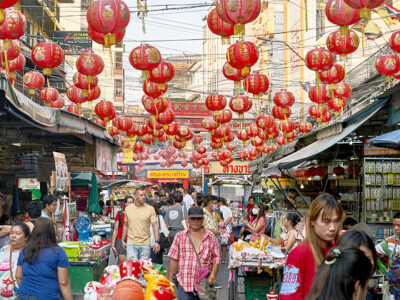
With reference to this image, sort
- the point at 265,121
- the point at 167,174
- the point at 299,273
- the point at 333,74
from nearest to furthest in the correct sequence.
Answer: the point at 299,273
the point at 333,74
the point at 265,121
the point at 167,174

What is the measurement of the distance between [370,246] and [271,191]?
27368mm

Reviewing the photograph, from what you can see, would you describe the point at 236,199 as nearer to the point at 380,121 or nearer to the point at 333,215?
the point at 380,121

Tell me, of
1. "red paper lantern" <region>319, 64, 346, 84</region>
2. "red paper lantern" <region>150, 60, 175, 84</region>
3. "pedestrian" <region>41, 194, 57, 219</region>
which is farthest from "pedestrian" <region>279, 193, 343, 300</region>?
"red paper lantern" <region>319, 64, 346, 84</region>

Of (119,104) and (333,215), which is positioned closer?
(333,215)

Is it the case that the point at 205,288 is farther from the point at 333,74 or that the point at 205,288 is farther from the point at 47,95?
the point at 47,95

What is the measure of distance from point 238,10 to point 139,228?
4.23m

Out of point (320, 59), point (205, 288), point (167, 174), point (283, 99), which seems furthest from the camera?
point (167, 174)

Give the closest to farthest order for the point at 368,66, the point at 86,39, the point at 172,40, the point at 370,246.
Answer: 1. the point at 370,246
2. the point at 172,40
3. the point at 368,66
4. the point at 86,39

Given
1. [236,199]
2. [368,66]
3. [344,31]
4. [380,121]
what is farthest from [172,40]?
[236,199]

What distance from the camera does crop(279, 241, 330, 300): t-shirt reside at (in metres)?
4.02

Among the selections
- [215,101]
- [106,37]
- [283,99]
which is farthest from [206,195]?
[106,37]

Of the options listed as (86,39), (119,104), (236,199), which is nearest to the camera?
(86,39)

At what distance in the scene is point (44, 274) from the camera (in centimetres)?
591

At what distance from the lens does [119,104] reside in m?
68.0
